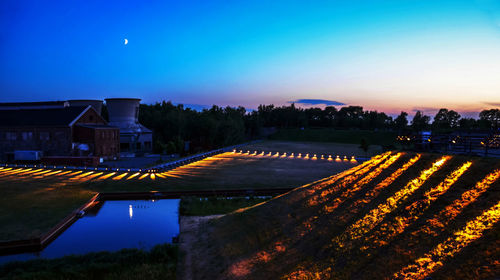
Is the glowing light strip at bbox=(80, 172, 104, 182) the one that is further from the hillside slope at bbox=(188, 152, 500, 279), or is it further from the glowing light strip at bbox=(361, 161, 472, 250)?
the glowing light strip at bbox=(361, 161, 472, 250)

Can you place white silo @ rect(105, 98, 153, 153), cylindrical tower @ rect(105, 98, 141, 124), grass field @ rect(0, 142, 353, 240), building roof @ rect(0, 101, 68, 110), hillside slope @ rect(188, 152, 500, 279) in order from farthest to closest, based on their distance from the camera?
cylindrical tower @ rect(105, 98, 141, 124), white silo @ rect(105, 98, 153, 153), building roof @ rect(0, 101, 68, 110), grass field @ rect(0, 142, 353, 240), hillside slope @ rect(188, 152, 500, 279)

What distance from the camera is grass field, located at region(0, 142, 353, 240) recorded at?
15156 millimetres

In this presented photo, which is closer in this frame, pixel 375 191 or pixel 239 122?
pixel 375 191

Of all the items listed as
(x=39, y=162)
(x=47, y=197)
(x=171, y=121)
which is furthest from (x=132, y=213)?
(x=171, y=121)

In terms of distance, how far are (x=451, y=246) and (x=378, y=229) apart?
2.06 metres

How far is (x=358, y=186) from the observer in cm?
1269

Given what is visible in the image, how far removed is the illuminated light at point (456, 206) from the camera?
8490 millimetres

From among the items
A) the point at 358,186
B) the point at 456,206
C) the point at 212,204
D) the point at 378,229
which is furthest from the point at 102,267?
the point at 456,206

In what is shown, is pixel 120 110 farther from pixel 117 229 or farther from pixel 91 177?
pixel 117 229

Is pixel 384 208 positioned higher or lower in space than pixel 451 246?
higher

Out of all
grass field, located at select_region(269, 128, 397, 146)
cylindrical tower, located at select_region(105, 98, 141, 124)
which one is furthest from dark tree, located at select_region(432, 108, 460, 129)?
cylindrical tower, located at select_region(105, 98, 141, 124)

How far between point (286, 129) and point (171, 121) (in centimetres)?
4867

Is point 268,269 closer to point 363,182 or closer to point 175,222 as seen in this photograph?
point 363,182

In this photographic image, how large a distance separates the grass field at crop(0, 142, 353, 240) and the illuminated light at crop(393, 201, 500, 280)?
14401 millimetres
